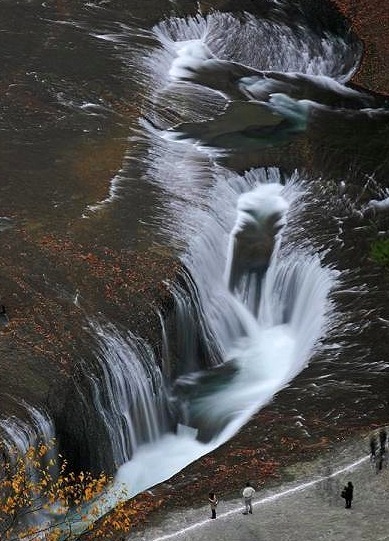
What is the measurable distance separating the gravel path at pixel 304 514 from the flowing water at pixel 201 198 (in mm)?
2843

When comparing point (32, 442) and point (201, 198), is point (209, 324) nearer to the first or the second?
point (201, 198)

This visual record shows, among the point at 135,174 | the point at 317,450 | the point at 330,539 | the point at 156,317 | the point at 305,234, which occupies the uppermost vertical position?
the point at 135,174

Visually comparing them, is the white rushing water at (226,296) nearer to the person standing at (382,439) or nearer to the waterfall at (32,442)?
the waterfall at (32,442)

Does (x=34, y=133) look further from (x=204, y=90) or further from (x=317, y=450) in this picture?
(x=317, y=450)

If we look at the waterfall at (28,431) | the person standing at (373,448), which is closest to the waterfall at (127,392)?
the waterfall at (28,431)

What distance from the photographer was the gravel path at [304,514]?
2594 centimetres

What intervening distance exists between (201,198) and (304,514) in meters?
16.6

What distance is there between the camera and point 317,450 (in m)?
29.1

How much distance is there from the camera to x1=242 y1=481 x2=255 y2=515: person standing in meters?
26.4

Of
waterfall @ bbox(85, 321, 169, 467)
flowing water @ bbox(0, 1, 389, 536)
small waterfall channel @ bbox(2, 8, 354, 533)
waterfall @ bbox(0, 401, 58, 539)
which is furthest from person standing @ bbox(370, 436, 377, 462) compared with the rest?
waterfall @ bbox(0, 401, 58, 539)

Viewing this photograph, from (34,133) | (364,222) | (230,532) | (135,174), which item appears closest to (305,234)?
(364,222)

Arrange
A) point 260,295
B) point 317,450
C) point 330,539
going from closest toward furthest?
point 330,539 < point 317,450 < point 260,295

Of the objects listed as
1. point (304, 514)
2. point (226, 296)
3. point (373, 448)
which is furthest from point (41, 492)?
→ point (226, 296)

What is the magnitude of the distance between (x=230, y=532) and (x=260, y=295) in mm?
13438
